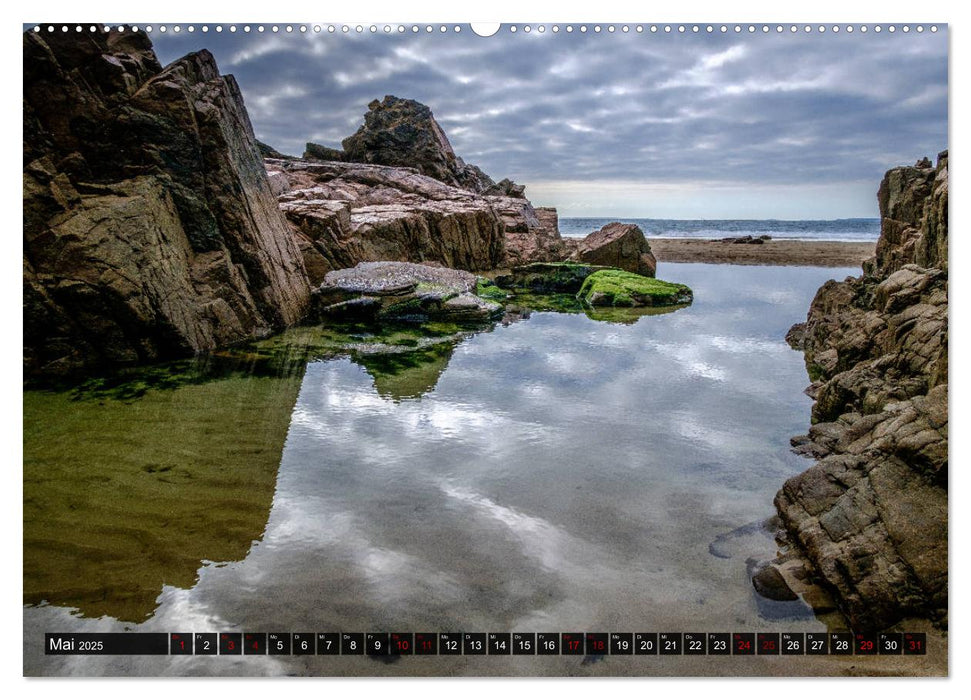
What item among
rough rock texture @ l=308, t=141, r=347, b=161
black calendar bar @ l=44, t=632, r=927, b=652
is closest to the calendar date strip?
black calendar bar @ l=44, t=632, r=927, b=652

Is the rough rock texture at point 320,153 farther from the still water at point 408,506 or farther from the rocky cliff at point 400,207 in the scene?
the still water at point 408,506

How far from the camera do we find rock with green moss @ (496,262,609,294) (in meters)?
21.1

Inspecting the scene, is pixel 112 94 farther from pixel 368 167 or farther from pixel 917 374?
pixel 368 167

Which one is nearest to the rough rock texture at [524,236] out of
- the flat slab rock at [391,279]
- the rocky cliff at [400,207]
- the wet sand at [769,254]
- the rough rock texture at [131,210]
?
the rocky cliff at [400,207]

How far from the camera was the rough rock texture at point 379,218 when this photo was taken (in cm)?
1753

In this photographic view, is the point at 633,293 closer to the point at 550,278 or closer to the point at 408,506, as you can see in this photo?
the point at 550,278

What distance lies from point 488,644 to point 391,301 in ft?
39.9

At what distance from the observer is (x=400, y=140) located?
32.7 meters

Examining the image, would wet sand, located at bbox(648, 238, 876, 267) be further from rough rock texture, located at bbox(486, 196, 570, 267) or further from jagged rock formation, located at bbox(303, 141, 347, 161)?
jagged rock formation, located at bbox(303, 141, 347, 161)

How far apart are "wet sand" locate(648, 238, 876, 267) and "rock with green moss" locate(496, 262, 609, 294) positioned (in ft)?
41.7

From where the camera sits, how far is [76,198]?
9.22m

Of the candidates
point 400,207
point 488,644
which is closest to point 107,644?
point 488,644

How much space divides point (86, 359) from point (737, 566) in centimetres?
896

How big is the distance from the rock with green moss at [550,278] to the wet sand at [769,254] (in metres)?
12.7
